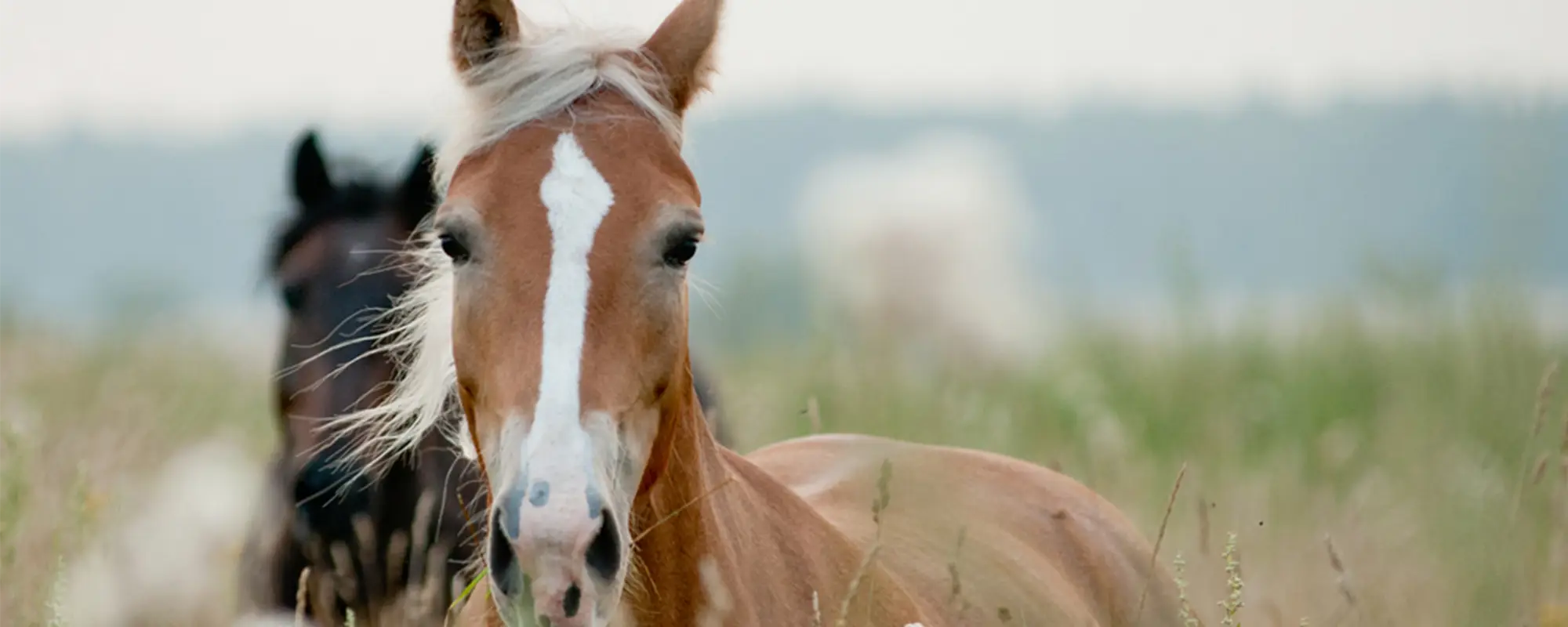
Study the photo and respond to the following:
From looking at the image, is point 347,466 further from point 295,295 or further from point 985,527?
point 985,527

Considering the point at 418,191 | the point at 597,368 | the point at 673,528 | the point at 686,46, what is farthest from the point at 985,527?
the point at 418,191

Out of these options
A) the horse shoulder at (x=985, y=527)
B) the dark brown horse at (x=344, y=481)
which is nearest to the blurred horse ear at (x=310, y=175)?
the dark brown horse at (x=344, y=481)

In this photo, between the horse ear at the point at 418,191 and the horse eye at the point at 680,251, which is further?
the horse ear at the point at 418,191

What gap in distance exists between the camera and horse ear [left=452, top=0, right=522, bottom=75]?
9.73 ft

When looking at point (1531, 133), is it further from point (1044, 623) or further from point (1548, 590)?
point (1044, 623)

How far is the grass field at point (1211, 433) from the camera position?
4.25m

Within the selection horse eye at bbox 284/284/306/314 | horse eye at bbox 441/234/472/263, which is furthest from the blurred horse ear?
horse eye at bbox 441/234/472/263

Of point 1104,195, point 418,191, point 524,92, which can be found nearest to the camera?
point 524,92

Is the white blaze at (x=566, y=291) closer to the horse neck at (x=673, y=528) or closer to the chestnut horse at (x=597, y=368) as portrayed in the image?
the chestnut horse at (x=597, y=368)

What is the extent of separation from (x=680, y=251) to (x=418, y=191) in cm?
274

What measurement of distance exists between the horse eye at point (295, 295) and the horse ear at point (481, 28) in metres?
2.18

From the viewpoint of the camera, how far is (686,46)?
10.1 ft

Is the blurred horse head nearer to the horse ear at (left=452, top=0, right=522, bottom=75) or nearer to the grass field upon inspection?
the grass field

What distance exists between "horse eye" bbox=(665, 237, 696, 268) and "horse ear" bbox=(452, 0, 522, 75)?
57cm
